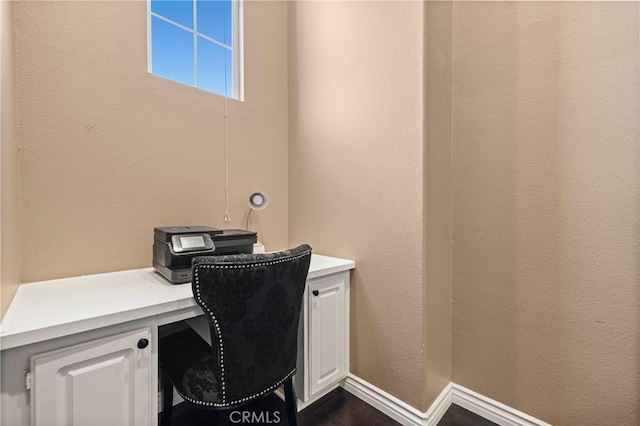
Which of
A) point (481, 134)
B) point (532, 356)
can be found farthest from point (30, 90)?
point (532, 356)

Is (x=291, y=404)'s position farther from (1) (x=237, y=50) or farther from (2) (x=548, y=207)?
(1) (x=237, y=50)

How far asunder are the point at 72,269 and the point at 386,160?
166 cm

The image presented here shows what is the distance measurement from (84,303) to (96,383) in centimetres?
27

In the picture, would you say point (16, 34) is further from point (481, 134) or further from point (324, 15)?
point (481, 134)

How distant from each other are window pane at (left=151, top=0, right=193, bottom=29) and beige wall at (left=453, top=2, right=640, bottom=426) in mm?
1613

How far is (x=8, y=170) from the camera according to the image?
1.07m

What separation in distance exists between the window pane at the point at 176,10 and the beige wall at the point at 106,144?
14 centimetres

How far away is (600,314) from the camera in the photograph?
129 cm

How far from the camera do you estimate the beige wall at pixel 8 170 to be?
95 centimetres

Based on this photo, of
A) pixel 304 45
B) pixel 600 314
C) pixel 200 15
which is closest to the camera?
pixel 600 314

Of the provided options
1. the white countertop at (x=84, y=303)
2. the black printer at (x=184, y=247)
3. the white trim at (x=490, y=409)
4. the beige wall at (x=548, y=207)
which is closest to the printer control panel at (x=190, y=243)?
the black printer at (x=184, y=247)

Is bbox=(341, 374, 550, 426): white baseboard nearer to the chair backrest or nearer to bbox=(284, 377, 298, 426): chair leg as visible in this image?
bbox=(284, 377, 298, 426): chair leg

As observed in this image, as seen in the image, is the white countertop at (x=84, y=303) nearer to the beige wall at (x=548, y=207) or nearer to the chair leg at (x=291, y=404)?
the chair leg at (x=291, y=404)

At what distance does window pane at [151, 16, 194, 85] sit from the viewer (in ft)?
5.75
